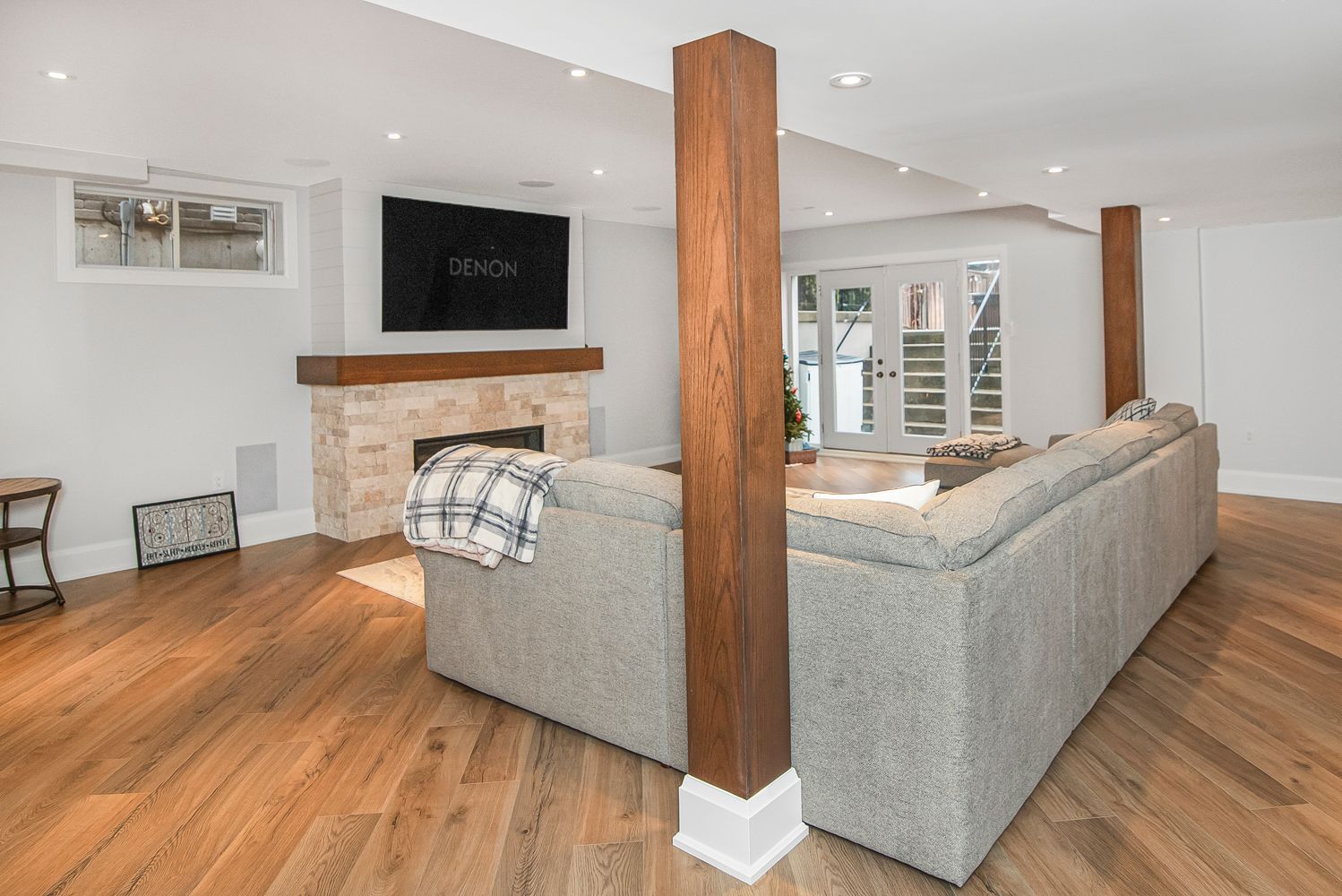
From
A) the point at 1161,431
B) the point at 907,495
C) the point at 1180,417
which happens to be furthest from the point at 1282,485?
the point at 907,495

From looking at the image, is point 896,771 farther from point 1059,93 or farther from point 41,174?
point 41,174

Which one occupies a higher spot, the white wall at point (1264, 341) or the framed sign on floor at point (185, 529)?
the white wall at point (1264, 341)

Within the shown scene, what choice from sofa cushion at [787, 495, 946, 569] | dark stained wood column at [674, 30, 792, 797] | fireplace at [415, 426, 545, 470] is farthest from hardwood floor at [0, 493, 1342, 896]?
fireplace at [415, 426, 545, 470]

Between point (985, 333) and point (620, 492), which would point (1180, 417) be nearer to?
point (620, 492)

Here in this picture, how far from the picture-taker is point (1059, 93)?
292cm

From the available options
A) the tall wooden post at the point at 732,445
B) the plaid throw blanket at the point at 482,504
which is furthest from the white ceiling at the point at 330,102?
the plaid throw blanket at the point at 482,504

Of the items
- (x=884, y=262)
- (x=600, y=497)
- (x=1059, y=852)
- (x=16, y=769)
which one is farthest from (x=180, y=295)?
(x=884, y=262)

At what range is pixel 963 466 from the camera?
6062mm

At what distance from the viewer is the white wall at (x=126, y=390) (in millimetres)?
4848

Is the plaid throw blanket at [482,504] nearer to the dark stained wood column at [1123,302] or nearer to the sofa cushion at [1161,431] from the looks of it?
the sofa cushion at [1161,431]

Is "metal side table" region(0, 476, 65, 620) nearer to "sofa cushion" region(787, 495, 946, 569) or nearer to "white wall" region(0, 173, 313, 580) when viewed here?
"white wall" region(0, 173, 313, 580)

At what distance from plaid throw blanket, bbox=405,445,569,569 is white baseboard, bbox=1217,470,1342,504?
6.20m

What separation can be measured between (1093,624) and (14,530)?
5.01 metres

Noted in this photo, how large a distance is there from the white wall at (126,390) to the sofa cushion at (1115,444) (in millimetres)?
4881
